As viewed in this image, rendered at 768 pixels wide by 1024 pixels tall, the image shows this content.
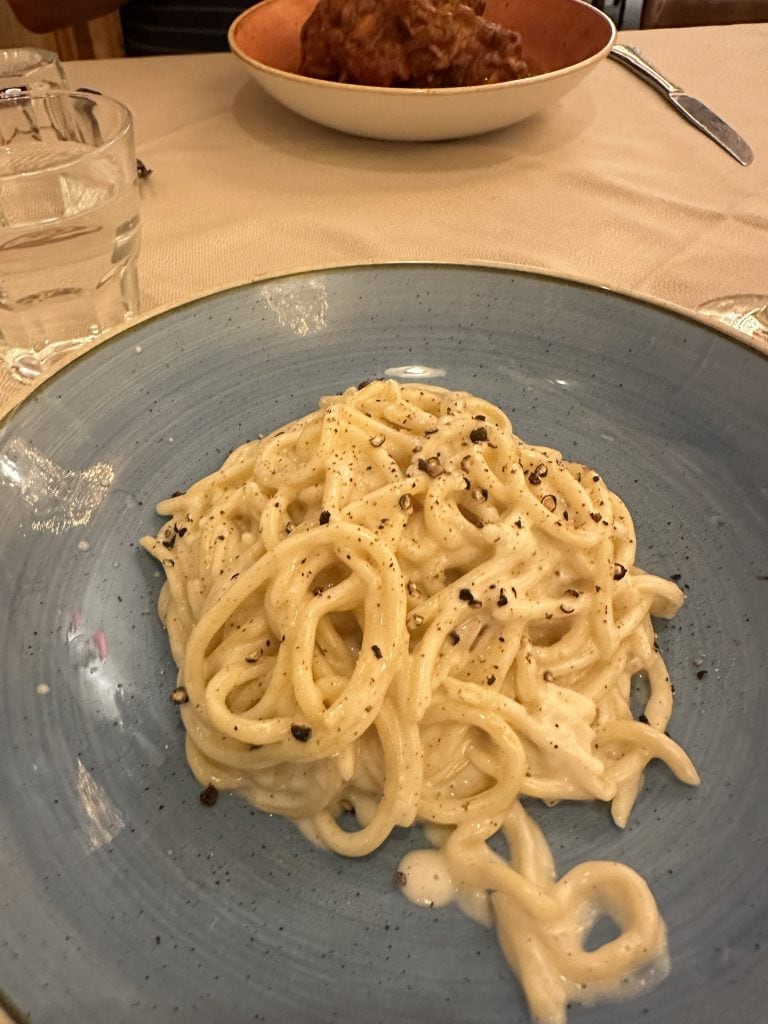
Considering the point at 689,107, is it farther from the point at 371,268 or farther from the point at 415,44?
the point at 371,268

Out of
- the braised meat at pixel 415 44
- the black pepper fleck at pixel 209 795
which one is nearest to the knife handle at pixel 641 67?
the braised meat at pixel 415 44

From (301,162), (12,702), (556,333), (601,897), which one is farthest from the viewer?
(301,162)

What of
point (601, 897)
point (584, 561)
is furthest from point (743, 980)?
point (584, 561)

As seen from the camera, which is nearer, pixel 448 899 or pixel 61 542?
pixel 448 899

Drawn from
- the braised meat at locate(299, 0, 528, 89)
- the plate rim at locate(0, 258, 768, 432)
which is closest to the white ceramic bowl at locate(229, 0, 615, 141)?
the braised meat at locate(299, 0, 528, 89)

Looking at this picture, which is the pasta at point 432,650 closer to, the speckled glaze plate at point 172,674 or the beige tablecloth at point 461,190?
the speckled glaze plate at point 172,674

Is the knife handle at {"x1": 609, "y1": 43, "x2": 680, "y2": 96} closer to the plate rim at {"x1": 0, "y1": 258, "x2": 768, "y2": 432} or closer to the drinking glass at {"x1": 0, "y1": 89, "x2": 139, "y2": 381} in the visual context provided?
the plate rim at {"x1": 0, "y1": 258, "x2": 768, "y2": 432}

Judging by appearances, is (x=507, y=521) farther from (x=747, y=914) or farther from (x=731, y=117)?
(x=731, y=117)
